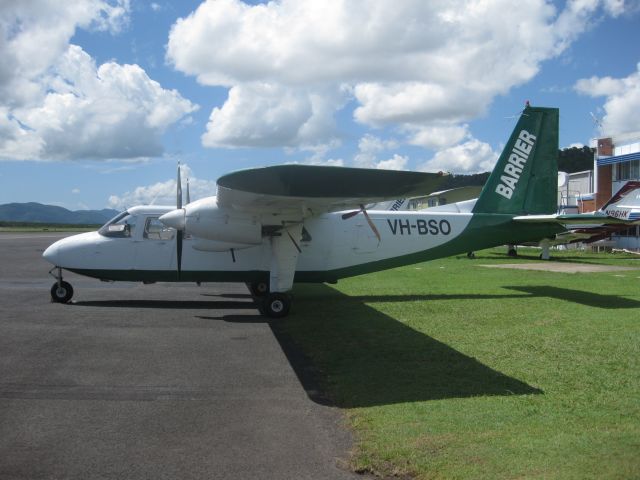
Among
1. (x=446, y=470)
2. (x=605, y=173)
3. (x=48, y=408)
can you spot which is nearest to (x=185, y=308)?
(x=48, y=408)

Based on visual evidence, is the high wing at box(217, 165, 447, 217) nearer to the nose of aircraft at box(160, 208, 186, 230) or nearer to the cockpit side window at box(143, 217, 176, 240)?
the nose of aircraft at box(160, 208, 186, 230)

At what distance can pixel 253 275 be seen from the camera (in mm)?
13750

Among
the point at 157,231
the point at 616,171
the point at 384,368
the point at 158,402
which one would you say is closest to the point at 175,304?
the point at 157,231

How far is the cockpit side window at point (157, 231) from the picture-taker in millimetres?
13680

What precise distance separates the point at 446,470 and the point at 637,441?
1.76m

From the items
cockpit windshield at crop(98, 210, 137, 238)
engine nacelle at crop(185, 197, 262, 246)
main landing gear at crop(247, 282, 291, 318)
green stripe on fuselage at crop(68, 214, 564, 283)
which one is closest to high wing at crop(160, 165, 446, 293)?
engine nacelle at crop(185, 197, 262, 246)

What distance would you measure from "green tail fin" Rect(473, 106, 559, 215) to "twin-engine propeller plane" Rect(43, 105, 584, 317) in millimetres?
26

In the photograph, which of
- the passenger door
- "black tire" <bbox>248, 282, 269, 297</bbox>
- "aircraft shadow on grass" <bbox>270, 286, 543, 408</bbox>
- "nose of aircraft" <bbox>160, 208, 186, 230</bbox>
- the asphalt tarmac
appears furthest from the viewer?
"black tire" <bbox>248, 282, 269, 297</bbox>

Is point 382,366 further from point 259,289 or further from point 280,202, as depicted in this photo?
point 259,289

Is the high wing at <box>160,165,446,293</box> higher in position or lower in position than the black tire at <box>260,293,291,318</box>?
higher

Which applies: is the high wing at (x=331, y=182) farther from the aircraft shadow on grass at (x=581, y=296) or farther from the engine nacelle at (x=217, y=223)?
the aircraft shadow on grass at (x=581, y=296)

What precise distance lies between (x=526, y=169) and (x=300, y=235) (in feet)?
21.0

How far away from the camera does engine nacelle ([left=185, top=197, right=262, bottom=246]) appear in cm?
1184

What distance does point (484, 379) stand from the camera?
6.96m
